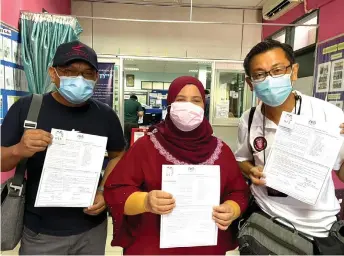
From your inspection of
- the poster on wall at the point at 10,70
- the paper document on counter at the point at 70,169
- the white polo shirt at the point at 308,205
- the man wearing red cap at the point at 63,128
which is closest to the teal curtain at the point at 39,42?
the poster on wall at the point at 10,70

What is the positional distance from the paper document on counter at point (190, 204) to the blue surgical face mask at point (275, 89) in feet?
1.39

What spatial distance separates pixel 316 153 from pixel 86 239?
110 centimetres

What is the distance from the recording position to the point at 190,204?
100cm

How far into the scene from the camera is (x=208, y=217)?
1.02 meters

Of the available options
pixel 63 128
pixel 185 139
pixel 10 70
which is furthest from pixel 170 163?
pixel 10 70

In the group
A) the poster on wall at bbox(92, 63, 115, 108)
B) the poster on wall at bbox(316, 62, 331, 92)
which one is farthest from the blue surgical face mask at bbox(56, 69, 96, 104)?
the poster on wall at bbox(92, 63, 115, 108)

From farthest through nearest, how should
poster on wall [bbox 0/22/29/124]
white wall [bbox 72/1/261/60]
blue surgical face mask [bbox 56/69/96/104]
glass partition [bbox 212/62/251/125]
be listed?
glass partition [bbox 212/62/251/125] → white wall [bbox 72/1/261/60] → poster on wall [bbox 0/22/29/124] → blue surgical face mask [bbox 56/69/96/104]

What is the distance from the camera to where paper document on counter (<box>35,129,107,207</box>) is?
1099mm

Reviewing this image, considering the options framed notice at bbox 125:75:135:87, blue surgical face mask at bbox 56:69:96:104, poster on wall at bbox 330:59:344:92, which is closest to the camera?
blue surgical face mask at bbox 56:69:96:104

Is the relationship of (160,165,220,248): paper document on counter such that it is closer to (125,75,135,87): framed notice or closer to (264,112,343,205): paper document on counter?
(264,112,343,205): paper document on counter

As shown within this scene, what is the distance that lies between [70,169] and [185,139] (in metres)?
0.50

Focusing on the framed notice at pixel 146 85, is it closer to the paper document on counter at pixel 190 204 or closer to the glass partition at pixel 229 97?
the glass partition at pixel 229 97

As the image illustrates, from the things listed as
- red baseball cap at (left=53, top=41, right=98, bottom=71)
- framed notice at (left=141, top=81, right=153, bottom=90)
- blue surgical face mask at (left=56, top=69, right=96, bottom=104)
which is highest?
framed notice at (left=141, top=81, right=153, bottom=90)

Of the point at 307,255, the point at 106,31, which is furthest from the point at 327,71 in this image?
the point at 106,31
